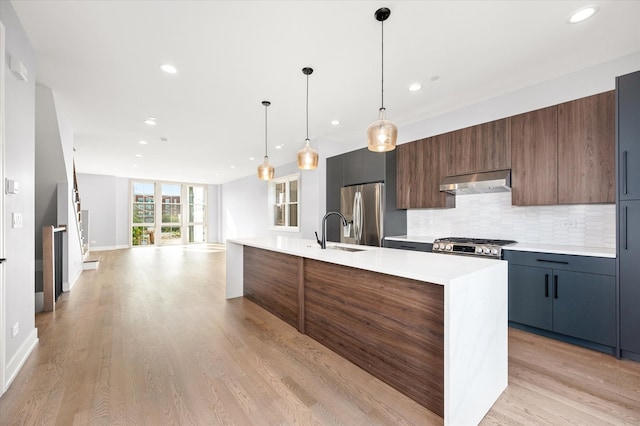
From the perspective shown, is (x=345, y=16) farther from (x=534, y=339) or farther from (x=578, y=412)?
(x=534, y=339)

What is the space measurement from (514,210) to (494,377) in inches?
91.2

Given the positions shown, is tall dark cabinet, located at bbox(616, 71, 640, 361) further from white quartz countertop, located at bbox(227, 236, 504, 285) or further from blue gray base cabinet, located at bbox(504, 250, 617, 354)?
white quartz countertop, located at bbox(227, 236, 504, 285)

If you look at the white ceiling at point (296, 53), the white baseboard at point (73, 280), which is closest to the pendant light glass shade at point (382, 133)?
the white ceiling at point (296, 53)

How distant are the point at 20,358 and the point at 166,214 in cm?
937

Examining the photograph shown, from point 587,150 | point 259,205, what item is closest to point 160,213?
point 259,205

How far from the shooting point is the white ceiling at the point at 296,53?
2080 millimetres

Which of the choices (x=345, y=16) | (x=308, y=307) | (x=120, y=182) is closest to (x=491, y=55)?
(x=345, y=16)

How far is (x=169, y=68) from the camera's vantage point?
2857 millimetres

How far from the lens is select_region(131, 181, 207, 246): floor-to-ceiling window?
10.2m

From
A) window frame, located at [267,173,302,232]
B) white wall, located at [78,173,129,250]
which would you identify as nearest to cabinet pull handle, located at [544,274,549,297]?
window frame, located at [267,173,302,232]

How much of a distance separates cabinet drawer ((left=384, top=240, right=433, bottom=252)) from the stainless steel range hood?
2.52ft

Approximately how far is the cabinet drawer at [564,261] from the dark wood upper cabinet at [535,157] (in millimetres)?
594

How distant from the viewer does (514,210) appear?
3.38 m

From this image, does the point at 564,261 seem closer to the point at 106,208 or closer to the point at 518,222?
the point at 518,222
